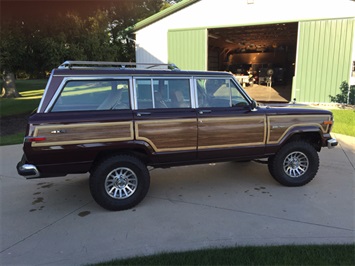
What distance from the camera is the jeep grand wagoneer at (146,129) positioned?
12.5 feet

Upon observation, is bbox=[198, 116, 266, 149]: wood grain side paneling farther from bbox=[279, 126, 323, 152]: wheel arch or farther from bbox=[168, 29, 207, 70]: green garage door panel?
bbox=[168, 29, 207, 70]: green garage door panel

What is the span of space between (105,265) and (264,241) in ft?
5.62

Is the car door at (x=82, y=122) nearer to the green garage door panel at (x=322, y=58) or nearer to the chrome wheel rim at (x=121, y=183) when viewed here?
the chrome wheel rim at (x=121, y=183)

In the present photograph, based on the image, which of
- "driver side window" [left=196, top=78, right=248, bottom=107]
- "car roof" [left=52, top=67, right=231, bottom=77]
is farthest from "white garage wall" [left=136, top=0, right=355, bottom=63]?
"car roof" [left=52, top=67, right=231, bottom=77]

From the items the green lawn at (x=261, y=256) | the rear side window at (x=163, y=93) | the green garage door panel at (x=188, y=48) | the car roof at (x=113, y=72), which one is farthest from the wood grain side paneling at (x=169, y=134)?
the green garage door panel at (x=188, y=48)

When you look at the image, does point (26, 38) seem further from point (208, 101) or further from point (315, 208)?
point (315, 208)

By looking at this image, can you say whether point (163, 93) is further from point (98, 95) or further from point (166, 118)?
point (98, 95)

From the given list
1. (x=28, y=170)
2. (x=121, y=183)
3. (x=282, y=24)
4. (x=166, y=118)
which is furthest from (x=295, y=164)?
(x=282, y=24)

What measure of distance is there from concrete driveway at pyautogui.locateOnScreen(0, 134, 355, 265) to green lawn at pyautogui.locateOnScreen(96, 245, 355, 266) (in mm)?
Result: 147

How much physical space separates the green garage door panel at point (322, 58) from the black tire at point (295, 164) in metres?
9.45

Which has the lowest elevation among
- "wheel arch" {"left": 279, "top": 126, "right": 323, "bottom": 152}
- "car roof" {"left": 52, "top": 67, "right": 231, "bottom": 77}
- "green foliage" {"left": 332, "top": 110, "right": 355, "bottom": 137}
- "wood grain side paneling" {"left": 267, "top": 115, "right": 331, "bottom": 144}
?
"green foliage" {"left": 332, "top": 110, "right": 355, "bottom": 137}

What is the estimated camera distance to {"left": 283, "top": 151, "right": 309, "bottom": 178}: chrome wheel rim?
4.93m

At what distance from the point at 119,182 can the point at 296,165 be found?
2864 mm

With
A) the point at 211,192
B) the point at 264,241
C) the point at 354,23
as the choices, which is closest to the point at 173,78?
the point at 211,192
